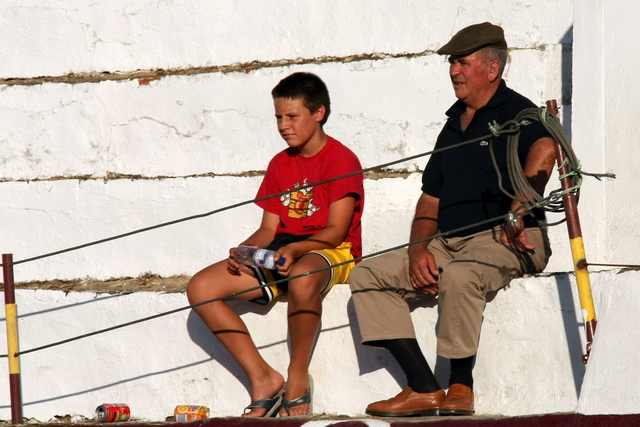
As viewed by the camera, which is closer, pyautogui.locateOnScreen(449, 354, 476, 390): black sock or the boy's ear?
pyautogui.locateOnScreen(449, 354, 476, 390): black sock

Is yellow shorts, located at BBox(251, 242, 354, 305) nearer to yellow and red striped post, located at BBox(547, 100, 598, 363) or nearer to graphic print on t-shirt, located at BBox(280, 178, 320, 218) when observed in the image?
graphic print on t-shirt, located at BBox(280, 178, 320, 218)

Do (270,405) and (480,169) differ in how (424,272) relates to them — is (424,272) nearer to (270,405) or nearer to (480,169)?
(480,169)

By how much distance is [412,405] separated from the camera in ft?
12.4

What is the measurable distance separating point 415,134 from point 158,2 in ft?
5.65

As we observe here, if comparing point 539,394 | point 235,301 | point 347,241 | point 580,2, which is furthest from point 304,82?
point 539,394

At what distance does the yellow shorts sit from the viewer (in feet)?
13.9

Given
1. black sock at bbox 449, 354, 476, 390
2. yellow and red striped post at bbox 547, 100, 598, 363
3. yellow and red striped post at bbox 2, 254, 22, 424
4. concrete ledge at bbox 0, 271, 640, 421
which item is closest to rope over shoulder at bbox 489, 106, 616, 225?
yellow and red striped post at bbox 547, 100, 598, 363

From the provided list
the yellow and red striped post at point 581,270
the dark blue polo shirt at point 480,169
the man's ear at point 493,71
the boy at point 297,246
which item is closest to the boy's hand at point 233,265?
the boy at point 297,246

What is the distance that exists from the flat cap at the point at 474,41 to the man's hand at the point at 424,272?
0.88m

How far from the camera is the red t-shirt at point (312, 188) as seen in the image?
442 cm

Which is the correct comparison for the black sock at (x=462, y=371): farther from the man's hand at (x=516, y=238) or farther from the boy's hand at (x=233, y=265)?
the boy's hand at (x=233, y=265)

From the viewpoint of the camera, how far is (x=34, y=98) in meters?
5.57

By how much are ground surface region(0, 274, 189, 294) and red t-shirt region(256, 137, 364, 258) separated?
726 millimetres

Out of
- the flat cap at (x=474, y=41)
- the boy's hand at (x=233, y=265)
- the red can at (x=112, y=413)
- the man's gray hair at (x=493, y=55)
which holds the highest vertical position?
the flat cap at (x=474, y=41)
